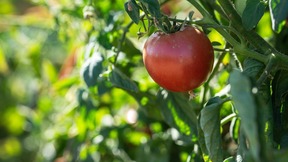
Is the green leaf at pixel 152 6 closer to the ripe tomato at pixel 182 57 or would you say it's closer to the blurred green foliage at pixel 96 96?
the ripe tomato at pixel 182 57

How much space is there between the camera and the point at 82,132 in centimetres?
132

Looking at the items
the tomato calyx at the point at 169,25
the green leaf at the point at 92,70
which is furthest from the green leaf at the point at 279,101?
the green leaf at the point at 92,70

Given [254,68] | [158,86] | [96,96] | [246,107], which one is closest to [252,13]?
[254,68]

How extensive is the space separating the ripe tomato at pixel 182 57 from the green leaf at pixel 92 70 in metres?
0.19

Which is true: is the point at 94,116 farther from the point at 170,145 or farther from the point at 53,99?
the point at 53,99

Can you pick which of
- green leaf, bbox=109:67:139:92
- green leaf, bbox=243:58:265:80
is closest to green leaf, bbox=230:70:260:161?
green leaf, bbox=243:58:265:80

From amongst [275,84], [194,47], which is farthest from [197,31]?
[275,84]

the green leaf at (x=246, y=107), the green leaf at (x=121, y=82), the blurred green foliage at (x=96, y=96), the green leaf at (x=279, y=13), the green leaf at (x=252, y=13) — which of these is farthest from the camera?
the blurred green foliage at (x=96, y=96)

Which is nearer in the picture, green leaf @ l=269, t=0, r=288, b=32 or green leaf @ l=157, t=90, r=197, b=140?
green leaf @ l=269, t=0, r=288, b=32

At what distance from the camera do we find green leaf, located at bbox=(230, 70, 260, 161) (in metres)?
0.57

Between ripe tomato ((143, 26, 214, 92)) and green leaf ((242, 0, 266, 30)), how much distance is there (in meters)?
0.05

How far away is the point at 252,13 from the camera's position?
779 mm

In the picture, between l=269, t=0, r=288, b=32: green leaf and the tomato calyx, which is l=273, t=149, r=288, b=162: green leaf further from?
the tomato calyx

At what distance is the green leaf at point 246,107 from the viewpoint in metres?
0.57
